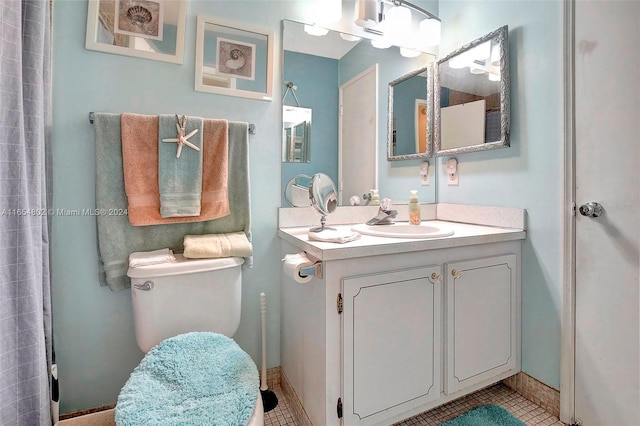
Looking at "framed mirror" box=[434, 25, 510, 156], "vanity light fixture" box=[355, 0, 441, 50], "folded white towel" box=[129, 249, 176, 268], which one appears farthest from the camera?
"vanity light fixture" box=[355, 0, 441, 50]

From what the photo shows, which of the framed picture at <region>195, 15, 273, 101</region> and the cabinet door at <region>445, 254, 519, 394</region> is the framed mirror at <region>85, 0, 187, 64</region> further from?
the cabinet door at <region>445, 254, 519, 394</region>

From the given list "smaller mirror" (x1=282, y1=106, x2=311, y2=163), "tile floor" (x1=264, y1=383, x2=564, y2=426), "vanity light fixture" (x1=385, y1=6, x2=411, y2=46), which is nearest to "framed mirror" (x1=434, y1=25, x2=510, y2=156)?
"vanity light fixture" (x1=385, y1=6, x2=411, y2=46)

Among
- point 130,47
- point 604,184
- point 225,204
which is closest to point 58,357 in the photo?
point 225,204

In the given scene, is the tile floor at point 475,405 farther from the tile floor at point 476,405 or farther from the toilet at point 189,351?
the toilet at point 189,351

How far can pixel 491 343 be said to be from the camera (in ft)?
4.63

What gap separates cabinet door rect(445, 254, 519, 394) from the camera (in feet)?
4.26

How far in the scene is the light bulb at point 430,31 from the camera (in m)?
1.81

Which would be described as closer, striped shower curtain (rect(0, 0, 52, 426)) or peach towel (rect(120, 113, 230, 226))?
striped shower curtain (rect(0, 0, 52, 426))

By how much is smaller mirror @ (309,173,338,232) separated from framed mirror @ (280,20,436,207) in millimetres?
243

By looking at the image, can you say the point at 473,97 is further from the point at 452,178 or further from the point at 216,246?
the point at 216,246

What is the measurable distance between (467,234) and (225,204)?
106cm

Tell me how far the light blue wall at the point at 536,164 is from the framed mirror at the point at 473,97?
5 cm

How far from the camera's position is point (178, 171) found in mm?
1288

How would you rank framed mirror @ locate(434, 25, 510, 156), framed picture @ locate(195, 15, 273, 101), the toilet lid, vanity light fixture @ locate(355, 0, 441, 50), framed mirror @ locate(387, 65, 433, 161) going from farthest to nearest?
framed mirror @ locate(387, 65, 433, 161), vanity light fixture @ locate(355, 0, 441, 50), framed mirror @ locate(434, 25, 510, 156), framed picture @ locate(195, 15, 273, 101), the toilet lid
